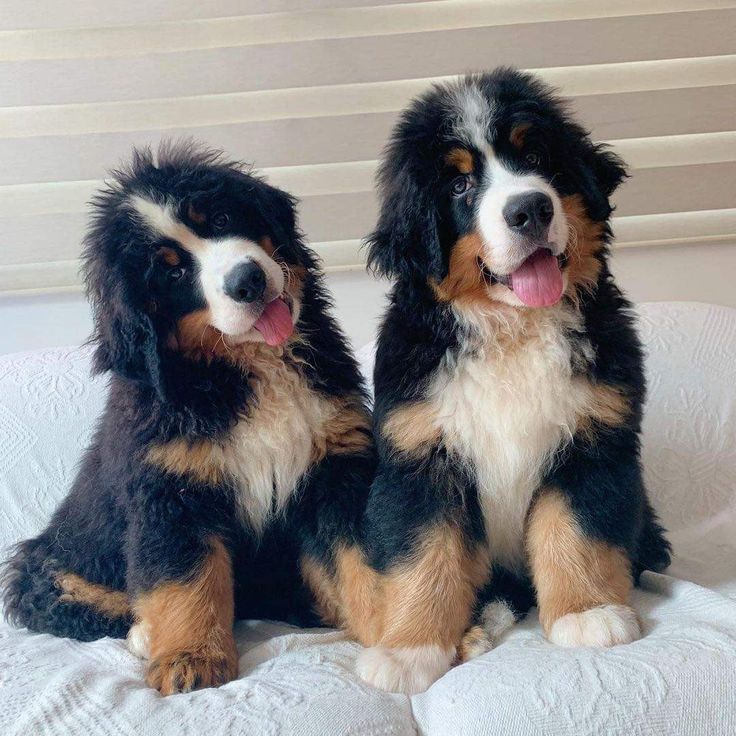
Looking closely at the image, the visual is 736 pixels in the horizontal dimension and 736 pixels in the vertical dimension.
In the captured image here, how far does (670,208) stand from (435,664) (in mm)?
2236

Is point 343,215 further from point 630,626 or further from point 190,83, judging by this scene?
point 630,626

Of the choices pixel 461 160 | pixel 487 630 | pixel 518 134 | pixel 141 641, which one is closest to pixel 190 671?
pixel 141 641

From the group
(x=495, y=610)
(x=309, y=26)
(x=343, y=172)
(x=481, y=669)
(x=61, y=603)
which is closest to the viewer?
(x=481, y=669)

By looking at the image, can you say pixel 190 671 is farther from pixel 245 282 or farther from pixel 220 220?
pixel 220 220

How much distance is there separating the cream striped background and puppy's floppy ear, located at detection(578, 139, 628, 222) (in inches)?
53.3

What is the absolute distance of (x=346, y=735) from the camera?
1554mm

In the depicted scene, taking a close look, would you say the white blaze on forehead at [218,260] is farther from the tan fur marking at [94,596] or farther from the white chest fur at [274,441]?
the tan fur marking at [94,596]

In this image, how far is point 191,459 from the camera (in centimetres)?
197

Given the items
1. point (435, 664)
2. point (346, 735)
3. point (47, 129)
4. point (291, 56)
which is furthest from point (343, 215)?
point (346, 735)

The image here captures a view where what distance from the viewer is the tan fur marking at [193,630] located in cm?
179

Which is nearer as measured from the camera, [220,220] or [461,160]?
[461,160]

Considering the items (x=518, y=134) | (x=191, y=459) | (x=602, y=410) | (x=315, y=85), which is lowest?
Result: (x=191, y=459)

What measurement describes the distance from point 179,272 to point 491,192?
0.73 meters

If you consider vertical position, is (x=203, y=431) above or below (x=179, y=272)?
below
